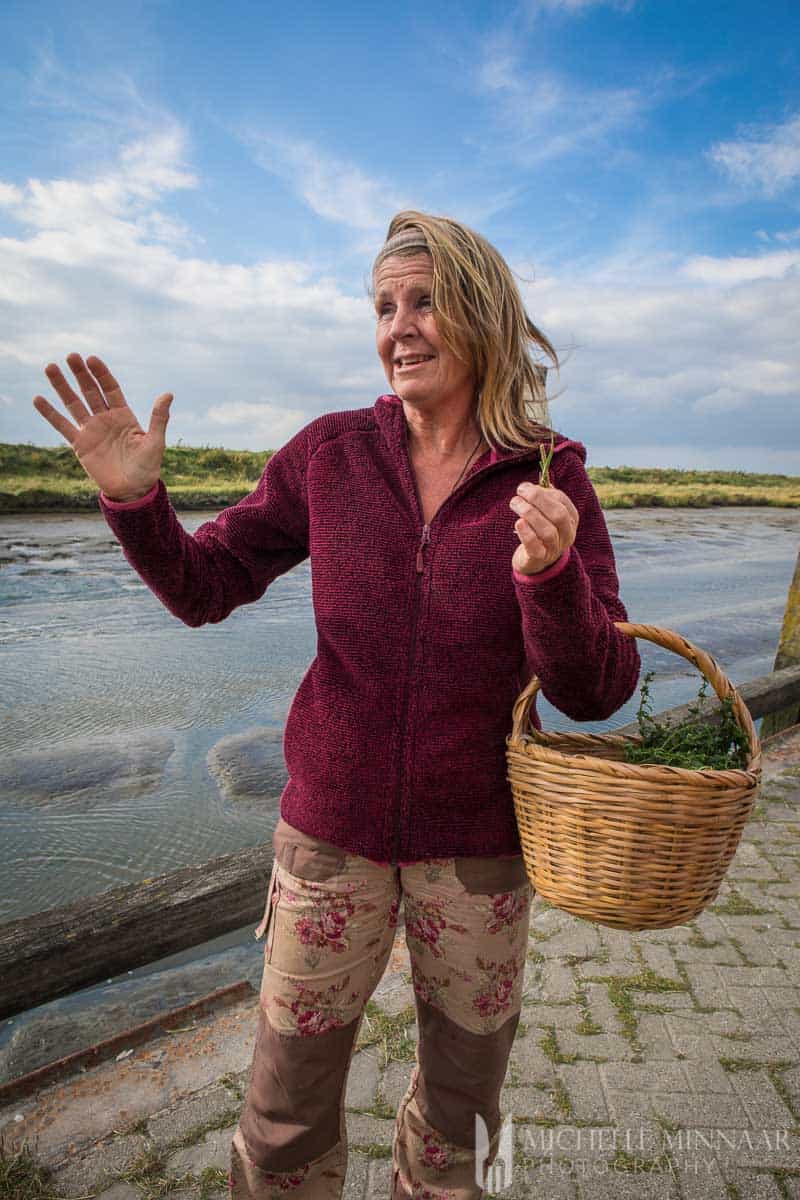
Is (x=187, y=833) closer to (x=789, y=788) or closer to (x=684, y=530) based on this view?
(x=789, y=788)

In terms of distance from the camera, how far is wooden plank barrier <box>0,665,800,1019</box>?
2447mm

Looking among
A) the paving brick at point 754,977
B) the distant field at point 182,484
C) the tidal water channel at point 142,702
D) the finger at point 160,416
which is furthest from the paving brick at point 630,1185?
the distant field at point 182,484

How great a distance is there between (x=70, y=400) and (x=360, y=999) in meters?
1.47

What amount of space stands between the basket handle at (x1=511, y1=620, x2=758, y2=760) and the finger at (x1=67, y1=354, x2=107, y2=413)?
3.73 ft

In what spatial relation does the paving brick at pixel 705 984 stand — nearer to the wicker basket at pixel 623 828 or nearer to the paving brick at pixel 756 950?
the paving brick at pixel 756 950

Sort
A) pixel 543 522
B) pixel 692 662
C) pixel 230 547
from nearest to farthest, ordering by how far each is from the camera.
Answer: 1. pixel 543 522
2. pixel 692 662
3. pixel 230 547

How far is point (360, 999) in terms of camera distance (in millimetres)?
1831

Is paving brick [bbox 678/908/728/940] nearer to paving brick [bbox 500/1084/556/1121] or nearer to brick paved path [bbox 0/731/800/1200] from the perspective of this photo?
brick paved path [bbox 0/731/800/1200]

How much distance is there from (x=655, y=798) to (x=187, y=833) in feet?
13.7

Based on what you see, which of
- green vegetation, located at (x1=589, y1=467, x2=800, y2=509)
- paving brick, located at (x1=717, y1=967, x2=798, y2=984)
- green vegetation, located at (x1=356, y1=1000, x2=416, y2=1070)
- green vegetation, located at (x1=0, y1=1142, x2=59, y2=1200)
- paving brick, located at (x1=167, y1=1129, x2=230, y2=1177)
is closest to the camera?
green vegetation, located at (x1=0, y1=1142, x2=59, y2=1200)

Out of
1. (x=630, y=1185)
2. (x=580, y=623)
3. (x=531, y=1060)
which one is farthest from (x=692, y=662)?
(x=531, y=1060)

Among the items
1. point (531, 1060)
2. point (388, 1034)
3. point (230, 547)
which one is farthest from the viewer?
point (388, 1034)

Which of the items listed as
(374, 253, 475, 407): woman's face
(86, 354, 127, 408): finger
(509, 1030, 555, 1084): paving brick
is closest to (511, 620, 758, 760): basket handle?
(374, 253, 475, 407): woman's face

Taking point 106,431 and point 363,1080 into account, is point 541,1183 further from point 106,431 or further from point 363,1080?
point 106,431
